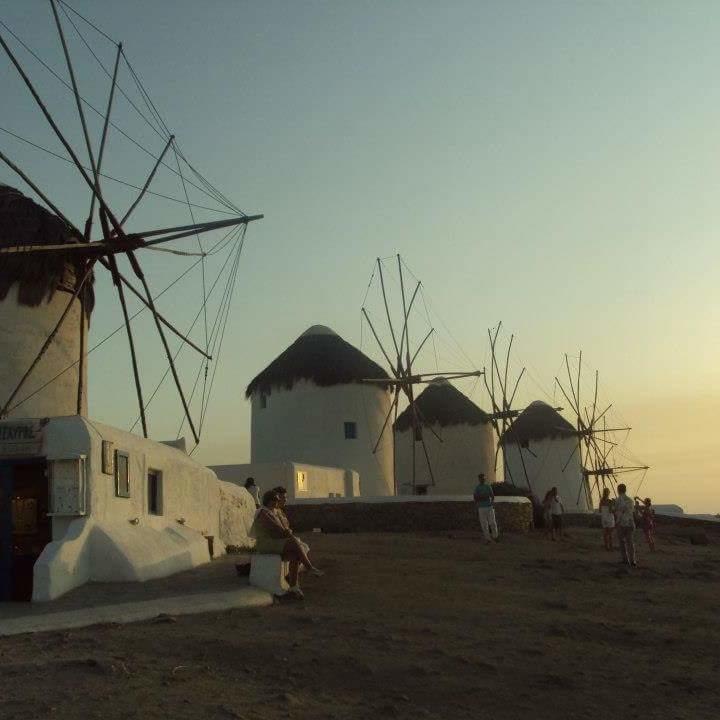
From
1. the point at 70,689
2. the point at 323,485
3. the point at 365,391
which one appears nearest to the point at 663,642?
the point at 70,689

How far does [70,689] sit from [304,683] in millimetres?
1438

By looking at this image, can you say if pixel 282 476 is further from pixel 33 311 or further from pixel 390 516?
pixel 33 311

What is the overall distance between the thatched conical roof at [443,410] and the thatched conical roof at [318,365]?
5598 millimetres

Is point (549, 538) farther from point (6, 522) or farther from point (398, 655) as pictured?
point (398, 655)

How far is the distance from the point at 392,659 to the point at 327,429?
76.4ft

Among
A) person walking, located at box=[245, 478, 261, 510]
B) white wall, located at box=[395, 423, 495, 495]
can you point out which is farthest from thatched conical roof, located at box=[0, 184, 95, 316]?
white wall, located at box=[395, 423, 495, 495]

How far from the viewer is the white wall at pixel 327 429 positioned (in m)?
30.1

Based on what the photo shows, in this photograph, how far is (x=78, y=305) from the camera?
653 inches

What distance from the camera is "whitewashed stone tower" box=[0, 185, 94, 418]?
15336 millimetres

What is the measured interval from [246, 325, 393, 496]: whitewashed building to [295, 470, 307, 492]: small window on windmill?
400 centimetres

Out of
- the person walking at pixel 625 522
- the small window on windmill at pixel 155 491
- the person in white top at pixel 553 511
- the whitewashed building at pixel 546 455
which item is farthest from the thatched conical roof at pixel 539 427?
the small window on windmill at pixel 155 491

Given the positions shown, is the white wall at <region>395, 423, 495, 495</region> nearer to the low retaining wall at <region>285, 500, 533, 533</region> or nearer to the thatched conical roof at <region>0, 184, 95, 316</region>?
the low retaining wall at <region>285, 500, 533, 533</region>

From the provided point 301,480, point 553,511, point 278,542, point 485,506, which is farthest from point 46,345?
point 301,480

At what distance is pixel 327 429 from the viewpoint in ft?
98.6
